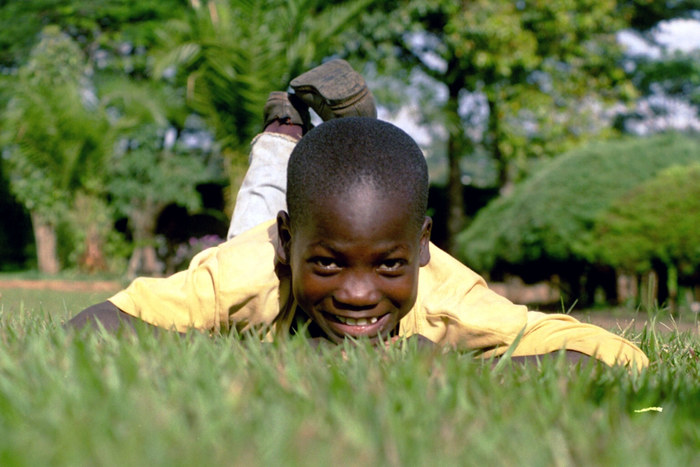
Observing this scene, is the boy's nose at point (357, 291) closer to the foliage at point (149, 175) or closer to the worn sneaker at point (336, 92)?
the worn sneaker at point (336, 92)

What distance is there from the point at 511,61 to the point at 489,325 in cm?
1351

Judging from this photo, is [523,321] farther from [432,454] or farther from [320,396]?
[432,454]

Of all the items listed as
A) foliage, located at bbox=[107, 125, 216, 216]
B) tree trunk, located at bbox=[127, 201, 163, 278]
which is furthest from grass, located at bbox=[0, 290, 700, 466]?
tree trunk, located at bbox=[127, 201, 163, 278]

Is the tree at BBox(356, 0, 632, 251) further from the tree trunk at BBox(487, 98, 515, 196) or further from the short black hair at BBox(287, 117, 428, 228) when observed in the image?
the short black hair at BBox(287, 117, 428, 228)

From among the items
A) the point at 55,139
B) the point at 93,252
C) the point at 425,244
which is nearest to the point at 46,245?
the point at 93,252

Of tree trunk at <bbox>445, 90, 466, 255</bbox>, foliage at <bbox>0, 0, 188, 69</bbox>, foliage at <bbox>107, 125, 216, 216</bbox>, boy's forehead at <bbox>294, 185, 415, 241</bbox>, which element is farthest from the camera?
foliage at <bbox>0, 0, 188, 69</bbox>

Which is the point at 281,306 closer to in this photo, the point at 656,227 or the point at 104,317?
the point at 104,317

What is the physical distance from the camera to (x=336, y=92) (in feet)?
11.6

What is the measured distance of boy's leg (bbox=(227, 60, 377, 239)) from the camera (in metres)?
3.57

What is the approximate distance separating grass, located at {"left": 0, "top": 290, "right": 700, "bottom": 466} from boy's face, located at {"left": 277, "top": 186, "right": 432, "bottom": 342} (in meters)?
0.59

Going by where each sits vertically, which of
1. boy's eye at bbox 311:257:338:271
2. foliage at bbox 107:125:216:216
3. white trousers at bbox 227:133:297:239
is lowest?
foliage at bbox 107:125:216:216

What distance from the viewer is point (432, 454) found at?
105 cm

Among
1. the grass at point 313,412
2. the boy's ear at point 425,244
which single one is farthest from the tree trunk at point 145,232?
the grass at point 313,412

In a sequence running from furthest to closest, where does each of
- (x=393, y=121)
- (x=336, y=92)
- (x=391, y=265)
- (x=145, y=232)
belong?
(x=145, y=232)
(x=393, y=121)
(x=336, y=92)
(x=391, y=265)
